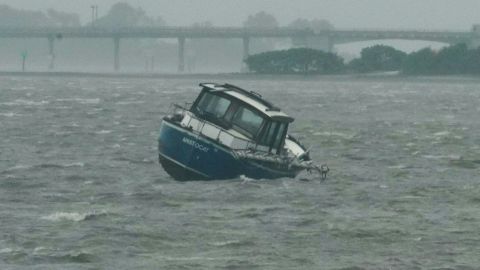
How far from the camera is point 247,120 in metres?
53.2

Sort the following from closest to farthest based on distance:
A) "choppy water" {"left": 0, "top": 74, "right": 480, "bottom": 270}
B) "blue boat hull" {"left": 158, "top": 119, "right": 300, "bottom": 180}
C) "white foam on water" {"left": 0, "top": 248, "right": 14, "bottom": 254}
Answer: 1. "white foam on water" {"left": 0, "top": 248, "right": 14, "bottom": 254}
2. "choppy water" {"left": 0, "top": 74, "right": 480, "bottom": 270}
3. "blue boat hull" {"left": 158, "top": 119, "right": 300, "bottom": 180}

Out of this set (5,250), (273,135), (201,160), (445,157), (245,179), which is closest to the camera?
(5,250)

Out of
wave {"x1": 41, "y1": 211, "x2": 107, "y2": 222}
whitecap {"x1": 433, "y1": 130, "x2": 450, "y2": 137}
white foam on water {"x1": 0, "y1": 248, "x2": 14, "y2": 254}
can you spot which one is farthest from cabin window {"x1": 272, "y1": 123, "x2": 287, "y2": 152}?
whitecap {"x1": 433, "y1": 130, "x2": 450, "y2": 137}

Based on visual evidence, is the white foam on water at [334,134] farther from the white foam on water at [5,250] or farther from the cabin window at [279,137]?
the white foam on water at [5,250]

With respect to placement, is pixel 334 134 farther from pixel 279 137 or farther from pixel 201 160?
pixel 201 160

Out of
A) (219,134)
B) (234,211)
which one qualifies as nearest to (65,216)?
(234,211)

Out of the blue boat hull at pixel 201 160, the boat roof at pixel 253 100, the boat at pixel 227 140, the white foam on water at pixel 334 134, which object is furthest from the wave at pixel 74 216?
the white foam on water at pixel 334 134

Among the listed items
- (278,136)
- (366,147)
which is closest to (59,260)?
(278,136)

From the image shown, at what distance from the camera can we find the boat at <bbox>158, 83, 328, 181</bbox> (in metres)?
51.3

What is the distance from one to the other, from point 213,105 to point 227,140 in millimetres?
2502

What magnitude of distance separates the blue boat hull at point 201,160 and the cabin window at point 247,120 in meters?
1.41

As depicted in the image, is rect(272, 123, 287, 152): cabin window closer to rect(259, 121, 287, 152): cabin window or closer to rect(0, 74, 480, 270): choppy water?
rect(259, 121, 287, 152): cabin window

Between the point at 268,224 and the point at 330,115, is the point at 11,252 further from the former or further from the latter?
the point at 330,115

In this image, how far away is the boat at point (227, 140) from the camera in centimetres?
5134
